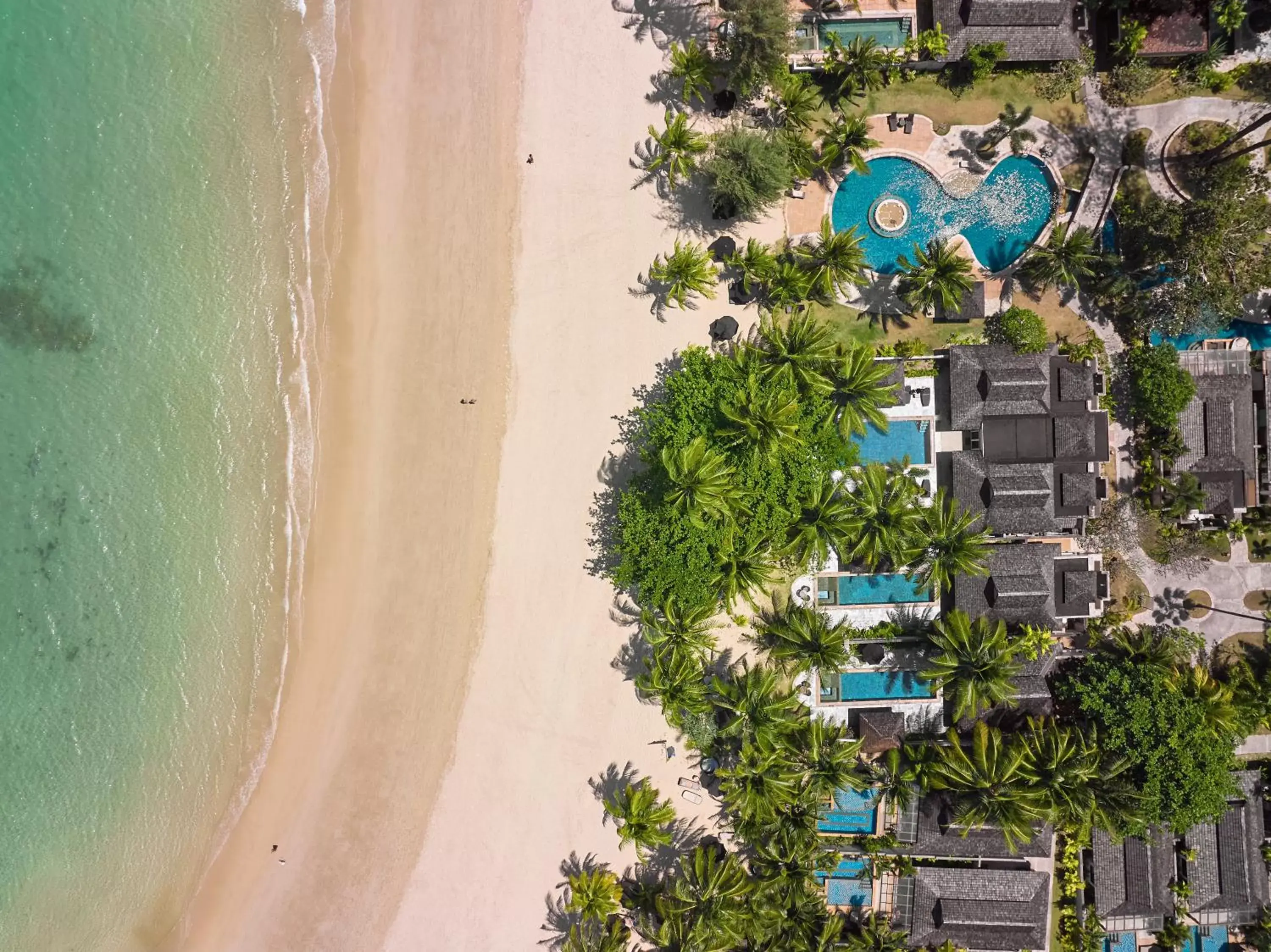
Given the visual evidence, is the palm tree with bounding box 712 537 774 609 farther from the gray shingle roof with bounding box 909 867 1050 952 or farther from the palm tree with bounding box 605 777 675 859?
the gray shingle roof with bounding box 909 867 1050 952

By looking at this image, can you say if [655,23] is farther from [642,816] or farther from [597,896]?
[597,896]

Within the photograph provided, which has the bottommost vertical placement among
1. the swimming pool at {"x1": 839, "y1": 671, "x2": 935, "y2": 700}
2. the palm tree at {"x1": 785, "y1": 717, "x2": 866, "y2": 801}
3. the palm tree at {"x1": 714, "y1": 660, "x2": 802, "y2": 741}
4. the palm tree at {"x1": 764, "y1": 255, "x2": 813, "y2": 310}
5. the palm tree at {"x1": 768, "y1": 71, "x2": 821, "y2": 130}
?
the palm tree at {"x1": 785, "y1": 717, "x2": 866, "y2": 801}

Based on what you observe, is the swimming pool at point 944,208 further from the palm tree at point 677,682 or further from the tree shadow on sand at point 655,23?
the palm tree at point 677,682

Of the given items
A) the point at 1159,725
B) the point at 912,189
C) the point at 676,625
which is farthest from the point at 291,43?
the point at 1159,725

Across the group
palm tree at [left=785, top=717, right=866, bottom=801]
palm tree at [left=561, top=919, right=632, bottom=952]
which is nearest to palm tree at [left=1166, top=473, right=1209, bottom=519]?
palm tree at [left=785, top=717, right=866, bottom=801]

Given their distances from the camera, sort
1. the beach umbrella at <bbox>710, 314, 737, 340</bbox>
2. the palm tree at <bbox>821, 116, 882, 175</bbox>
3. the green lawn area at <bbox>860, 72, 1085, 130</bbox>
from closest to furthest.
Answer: the palm tree at <bbox>821, 116, 882, 175</bbox>
the beach umbrella at <bbox>710, 314, 737, 340</bbox>
the green lawn area at <bbox>860, 72, 1085, 130</bbox>

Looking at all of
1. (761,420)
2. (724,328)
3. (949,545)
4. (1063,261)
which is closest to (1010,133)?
(1063,261)
